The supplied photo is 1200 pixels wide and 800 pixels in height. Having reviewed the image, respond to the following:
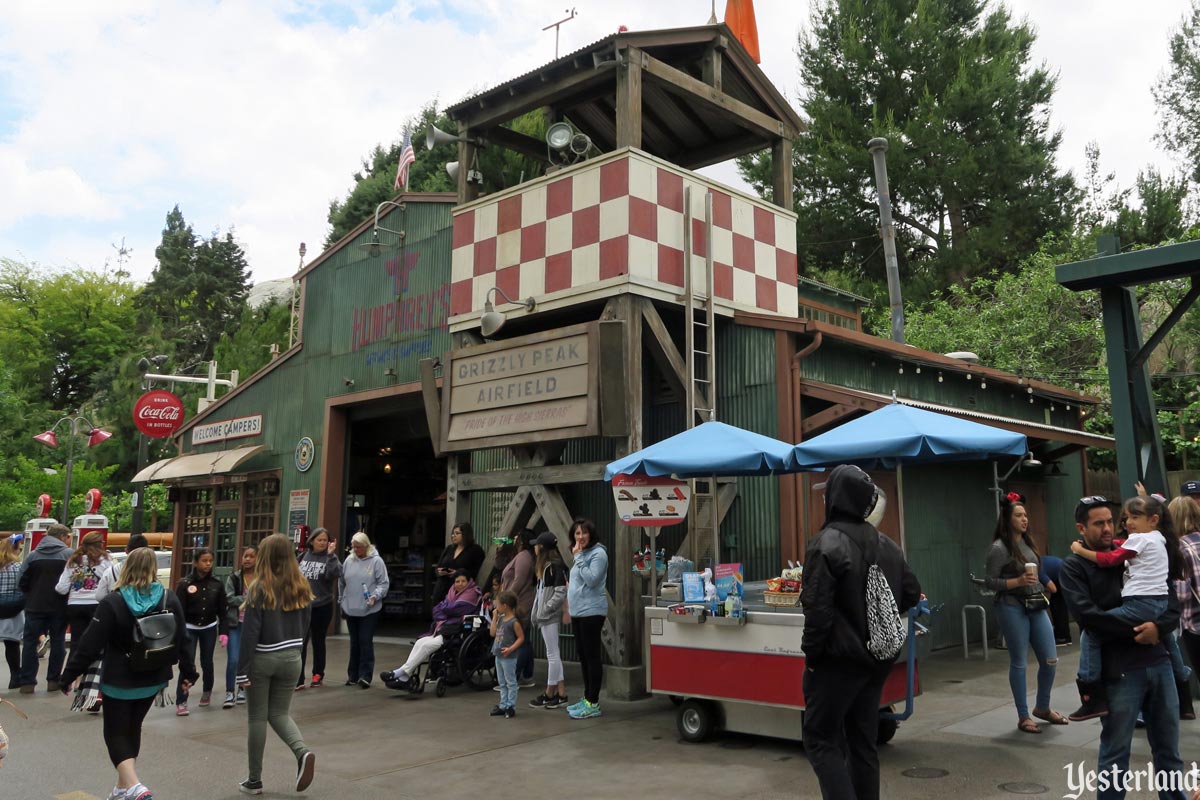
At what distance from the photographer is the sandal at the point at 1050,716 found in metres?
6.96

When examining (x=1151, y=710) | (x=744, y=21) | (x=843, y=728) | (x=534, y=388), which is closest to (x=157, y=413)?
(x=534, y=388)

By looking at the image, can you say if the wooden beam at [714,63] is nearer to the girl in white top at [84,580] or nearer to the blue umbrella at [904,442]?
the blue umbrella at [904,442]

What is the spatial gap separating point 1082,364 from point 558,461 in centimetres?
1517

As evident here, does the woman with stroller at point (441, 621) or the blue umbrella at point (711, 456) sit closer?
the blue umbrella at point (711, 456)

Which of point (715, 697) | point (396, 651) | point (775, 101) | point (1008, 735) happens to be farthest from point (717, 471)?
point (396, 651)

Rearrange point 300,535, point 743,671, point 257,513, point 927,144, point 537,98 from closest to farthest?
point 743,671, point 537,98, point 300,535, point 257,513, point 927,144

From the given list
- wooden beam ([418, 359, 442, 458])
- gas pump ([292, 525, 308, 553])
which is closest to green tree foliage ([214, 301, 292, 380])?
gas pump ([292, 525, 308, 553])

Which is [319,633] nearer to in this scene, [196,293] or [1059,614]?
[1059,614]

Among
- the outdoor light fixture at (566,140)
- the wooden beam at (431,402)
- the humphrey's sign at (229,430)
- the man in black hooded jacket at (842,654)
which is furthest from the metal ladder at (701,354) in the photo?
the humphrey's sign at (229,430)

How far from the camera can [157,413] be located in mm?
18734

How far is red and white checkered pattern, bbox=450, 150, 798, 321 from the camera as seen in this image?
9609 millimetres

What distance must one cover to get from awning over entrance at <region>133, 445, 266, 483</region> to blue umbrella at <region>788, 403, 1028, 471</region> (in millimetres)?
11737

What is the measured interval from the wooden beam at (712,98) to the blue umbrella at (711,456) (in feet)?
14.0

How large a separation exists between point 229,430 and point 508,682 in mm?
10887
